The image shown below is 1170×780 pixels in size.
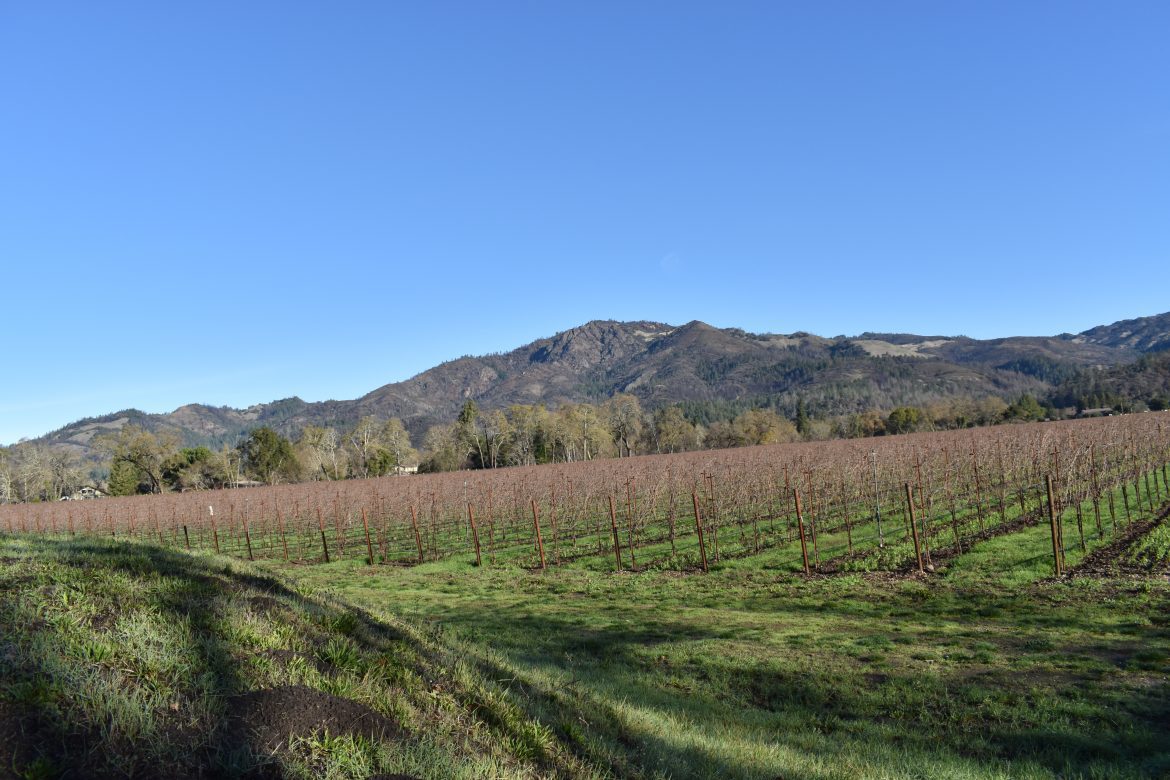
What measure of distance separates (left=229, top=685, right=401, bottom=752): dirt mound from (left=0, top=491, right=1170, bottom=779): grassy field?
0.02 metres

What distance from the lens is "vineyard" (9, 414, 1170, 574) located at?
18438 mm

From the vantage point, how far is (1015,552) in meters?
15.8

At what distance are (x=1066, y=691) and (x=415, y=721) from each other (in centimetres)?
788

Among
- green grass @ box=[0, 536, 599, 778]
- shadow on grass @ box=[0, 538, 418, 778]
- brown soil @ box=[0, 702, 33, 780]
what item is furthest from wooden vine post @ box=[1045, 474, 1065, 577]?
brown soil @ box=[0, 702, 33, 780]

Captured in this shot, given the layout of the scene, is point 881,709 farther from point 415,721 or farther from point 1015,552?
point 1015,552

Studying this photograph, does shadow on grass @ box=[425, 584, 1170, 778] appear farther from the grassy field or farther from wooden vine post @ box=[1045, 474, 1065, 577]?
wooden vine post @ box=[1045, 474, 1065, 577]

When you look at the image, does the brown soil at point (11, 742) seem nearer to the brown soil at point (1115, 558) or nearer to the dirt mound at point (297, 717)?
the dirt mound at point (297, 717)

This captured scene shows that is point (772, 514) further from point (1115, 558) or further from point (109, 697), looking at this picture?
point (109, 697)

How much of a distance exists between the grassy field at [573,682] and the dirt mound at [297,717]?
0.02 m

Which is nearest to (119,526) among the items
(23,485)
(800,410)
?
(23,485)

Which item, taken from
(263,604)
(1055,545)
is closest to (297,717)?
(263,604)

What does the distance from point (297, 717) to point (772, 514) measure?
2545 centimetres

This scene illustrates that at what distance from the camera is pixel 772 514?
26859 mm

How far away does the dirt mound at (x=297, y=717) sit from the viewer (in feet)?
11.2
